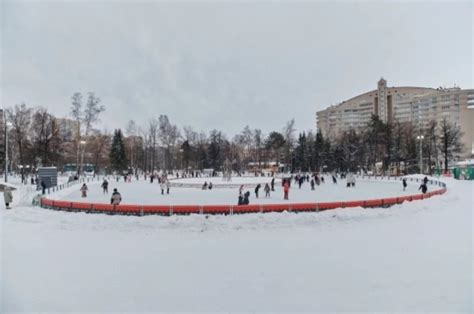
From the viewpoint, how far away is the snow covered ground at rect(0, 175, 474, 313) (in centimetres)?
623

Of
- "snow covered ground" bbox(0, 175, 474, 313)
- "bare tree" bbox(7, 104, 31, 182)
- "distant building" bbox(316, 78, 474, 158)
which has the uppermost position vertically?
"distant building" bbox(316, 78, 474, 158)

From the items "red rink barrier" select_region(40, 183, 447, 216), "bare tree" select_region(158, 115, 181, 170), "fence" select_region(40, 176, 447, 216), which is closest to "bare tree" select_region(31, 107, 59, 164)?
"bare tree" select_region(158, 115, 181, 170)

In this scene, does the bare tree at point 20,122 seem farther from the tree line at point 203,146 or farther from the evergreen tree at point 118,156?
the evergreen tree at point 118,156

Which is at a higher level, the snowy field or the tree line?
the tree line

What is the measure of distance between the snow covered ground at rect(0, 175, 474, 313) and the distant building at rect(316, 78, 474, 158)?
8336cm

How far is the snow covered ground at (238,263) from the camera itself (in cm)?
623

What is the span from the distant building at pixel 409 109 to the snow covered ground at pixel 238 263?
273 ft

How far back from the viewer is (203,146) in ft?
297

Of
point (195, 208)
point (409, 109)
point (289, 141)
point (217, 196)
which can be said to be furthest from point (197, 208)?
point (409, 109)

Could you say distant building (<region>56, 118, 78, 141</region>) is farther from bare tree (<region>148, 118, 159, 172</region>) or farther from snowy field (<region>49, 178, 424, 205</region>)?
snowy field (<region>49, 178, 424, 205</region>)

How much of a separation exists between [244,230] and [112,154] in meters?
61.7

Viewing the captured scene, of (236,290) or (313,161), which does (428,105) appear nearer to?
(313,161)

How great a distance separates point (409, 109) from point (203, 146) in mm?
71878

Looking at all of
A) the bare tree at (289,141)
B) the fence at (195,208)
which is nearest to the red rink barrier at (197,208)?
the fence at (195,208)
